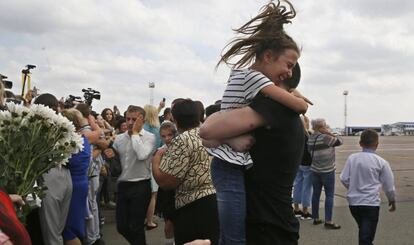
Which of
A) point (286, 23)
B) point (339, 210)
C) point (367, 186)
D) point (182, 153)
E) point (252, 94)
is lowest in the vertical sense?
point (339, 210)

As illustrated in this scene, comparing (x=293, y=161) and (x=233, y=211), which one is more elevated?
(x=293, y=161)

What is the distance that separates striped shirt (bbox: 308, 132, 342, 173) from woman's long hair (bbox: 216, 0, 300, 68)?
605 cm

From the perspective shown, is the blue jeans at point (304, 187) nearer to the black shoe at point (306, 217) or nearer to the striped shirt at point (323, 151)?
the black shoe at point (306, 217)

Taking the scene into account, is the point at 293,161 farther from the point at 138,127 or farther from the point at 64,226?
the point at 138,127

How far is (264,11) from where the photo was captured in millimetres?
2352

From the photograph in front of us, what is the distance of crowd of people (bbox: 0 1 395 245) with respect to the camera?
2.17m

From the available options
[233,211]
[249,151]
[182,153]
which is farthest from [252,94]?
[182,153]

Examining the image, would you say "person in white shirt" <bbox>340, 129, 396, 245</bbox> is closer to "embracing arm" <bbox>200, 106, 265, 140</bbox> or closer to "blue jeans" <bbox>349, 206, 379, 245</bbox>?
"blue jeans" <bbox>349, 206, 379, 245</bbox>

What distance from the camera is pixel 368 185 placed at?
5.53 m

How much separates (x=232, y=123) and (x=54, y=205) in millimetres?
3015

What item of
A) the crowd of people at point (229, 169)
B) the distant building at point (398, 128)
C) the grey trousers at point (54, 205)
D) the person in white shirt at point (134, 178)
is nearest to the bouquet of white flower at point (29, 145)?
the crowd of people at point (229, 169)

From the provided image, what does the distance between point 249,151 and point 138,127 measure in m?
3.72

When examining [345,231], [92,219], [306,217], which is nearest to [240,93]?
[92,219]

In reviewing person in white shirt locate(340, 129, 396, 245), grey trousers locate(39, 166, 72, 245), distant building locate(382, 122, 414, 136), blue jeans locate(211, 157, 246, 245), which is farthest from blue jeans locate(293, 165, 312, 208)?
distant building locate(382, 122, 414, 136)
